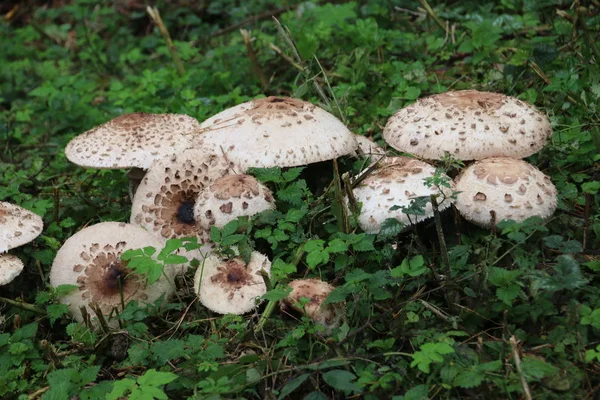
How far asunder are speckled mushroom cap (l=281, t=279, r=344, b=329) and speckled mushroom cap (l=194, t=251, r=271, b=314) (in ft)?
0.70

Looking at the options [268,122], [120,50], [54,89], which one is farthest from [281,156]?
[120,50]

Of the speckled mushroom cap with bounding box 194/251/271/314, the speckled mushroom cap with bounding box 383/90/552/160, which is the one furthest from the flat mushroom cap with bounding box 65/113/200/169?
the speckled mushroom cap with bounding box 383/90/552/160

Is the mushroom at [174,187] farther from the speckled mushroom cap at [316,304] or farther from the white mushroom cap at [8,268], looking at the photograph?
the speckled mushroom cap at [316,304]

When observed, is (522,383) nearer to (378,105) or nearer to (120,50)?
(378,105)

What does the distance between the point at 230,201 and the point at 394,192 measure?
1.03m

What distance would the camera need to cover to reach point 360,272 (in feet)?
11.4

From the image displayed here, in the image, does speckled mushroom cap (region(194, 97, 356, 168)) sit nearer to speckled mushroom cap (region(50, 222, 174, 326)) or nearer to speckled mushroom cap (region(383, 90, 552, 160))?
speckled mushroom cap (region(383, 90, 552, 160))

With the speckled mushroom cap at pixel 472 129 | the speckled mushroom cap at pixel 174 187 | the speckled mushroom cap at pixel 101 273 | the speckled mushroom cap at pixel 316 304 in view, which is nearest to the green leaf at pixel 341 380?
the speckled mushroom cap at pixel 316 304

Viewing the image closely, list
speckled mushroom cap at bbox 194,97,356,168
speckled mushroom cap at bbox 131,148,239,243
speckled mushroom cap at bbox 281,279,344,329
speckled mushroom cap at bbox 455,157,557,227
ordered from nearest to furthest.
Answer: speckled mushroom cap at bbox 281,279,344,329, speckled mushroom cap at bbox 455,157,557,227, speckled mushroom cap at bbox 194,97,356,168, speckled mushroom cap at bbox 131,148,239,243

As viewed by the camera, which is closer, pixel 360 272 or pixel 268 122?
pixel 360 272

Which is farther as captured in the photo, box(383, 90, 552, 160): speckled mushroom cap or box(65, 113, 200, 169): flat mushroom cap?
box(65, 113, 200, 169): flat mushroom cap

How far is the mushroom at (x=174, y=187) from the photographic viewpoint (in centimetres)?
431

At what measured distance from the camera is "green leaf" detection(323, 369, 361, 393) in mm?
2809

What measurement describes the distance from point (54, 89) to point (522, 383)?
235 inches
